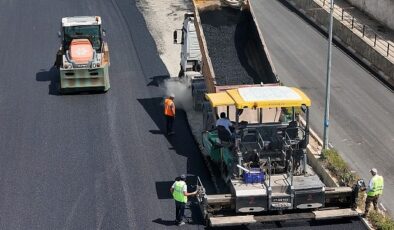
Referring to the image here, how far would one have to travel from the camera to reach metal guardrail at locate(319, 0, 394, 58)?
3053 centimetres

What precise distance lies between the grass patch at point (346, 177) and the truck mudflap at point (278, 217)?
1.86ft

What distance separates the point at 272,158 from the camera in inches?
731

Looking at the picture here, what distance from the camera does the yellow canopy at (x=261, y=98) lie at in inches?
723

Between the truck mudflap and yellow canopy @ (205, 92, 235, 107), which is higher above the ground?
yellow canopy @ (205, 92, 235, 107)

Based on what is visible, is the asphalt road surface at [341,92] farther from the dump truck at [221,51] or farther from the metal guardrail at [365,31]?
the dump truck at [221,51]

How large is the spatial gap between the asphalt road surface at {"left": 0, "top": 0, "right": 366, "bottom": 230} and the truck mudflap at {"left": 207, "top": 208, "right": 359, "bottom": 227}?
335mm

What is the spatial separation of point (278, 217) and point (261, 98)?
10.5 feet

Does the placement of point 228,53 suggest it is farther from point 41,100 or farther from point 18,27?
point 18,27

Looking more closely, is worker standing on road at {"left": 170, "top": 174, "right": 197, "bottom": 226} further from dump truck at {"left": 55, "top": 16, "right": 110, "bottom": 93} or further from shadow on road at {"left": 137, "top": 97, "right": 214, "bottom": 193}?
dump truck at {"left": 55, "top": 16, "right": 110, "bottom": 93}

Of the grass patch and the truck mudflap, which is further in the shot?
the grass patch

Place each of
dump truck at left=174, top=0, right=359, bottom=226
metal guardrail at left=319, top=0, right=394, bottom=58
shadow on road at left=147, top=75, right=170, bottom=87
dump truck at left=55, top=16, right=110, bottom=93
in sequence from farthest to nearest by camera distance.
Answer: metal guardrail at left=319, top=0, right=394, bottom=58 → shadow on road at left=147, top=75, right=170, bottom=87 → dump truck at left=55, top=16, right=110, bottom=93 → dump truck at left=174, top=0, right=359, bottom=226

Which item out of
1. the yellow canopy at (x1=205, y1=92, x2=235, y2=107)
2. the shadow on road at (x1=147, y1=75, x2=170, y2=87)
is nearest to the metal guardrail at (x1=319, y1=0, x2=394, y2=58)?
the shadow on road at (x1=147, y1=75, x2=170, y2=87)

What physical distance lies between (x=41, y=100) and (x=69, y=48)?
2.42 meters

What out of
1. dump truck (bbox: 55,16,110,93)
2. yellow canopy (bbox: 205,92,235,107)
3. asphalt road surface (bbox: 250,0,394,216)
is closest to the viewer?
yellow canopy (bbox: 205,92,235,107)
